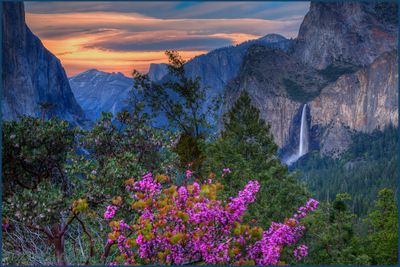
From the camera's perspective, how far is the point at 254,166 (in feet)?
100

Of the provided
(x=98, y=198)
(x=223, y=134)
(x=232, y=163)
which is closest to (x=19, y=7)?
(x=223, y=134)

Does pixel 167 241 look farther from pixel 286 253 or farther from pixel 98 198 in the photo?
pixel 286 253

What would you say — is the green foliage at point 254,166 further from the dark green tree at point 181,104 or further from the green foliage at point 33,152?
the green foliage at point 33,152

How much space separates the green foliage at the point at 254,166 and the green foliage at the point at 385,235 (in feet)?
16.7

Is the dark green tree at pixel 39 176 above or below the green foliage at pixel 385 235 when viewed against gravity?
above

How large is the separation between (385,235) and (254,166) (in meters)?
7.74

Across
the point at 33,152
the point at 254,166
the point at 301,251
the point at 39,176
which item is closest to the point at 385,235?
the point at 254,166

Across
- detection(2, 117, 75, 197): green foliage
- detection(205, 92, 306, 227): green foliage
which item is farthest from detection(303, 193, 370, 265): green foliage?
detection(2, 117, 75, 197): green foliage

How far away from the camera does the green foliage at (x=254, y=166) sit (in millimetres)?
21109

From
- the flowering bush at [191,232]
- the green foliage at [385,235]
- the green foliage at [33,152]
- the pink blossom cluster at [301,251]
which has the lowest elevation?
the green foliage at [385,235]

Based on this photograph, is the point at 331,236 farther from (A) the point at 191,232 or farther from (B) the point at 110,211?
(B) the point at 110,211

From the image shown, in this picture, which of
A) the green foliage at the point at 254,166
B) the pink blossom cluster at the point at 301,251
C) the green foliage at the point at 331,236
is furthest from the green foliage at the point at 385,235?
the pink blossom cluster at the point at 301,251

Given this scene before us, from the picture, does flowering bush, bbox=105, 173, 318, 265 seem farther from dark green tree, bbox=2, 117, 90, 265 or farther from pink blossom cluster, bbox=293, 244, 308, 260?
dark green tree, bbox=2, 117, 90, 265

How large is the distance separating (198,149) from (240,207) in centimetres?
2094
